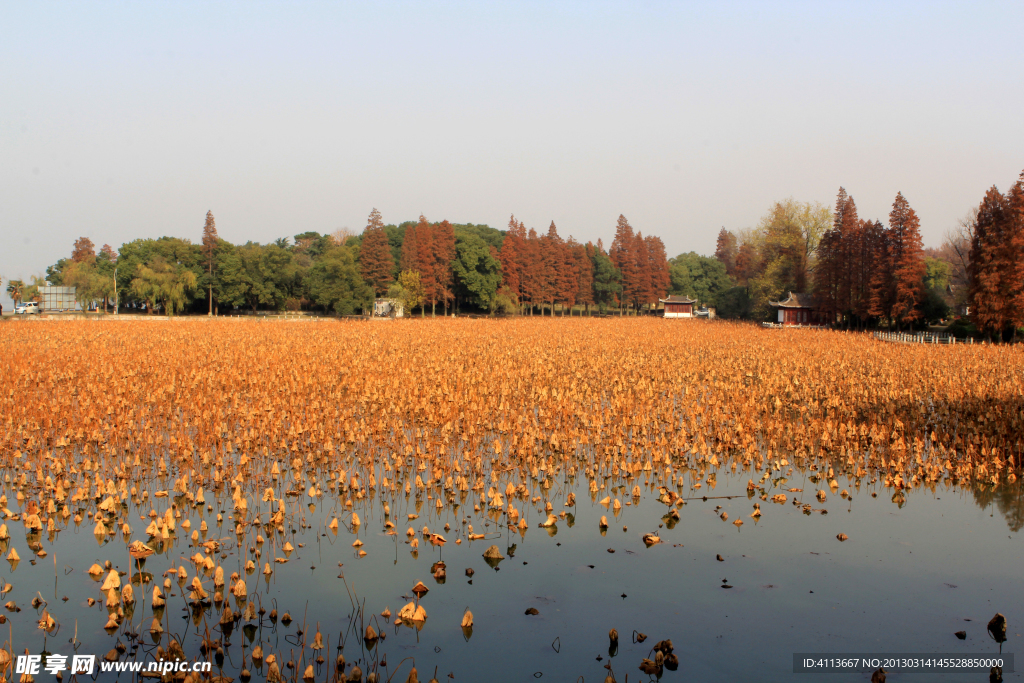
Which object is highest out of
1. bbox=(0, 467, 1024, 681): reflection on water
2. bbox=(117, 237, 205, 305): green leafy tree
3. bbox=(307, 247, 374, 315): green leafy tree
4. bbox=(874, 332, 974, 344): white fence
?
bbox=(117, 237, 205, 305): green leafy tree

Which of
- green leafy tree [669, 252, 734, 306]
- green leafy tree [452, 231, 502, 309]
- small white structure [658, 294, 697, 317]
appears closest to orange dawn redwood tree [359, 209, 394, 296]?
green leafy tree [452, 231, 502, 309]

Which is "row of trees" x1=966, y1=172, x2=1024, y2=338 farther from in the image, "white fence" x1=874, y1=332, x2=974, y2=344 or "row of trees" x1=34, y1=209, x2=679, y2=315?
"row of trees" x1=34, y1=209, x2=679, y2=315

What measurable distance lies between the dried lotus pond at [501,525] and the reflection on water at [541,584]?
4 centimetres

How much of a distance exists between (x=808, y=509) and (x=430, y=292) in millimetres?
72486

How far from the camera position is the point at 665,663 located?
606 centimetres

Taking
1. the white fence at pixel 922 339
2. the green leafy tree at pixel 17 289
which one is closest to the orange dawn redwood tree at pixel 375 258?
the white fence at pixel 922 339

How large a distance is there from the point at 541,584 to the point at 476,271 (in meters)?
78.2

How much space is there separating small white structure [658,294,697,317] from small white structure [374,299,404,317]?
3748cm

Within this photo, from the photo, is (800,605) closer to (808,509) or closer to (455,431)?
(808,509)

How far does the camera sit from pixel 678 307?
9388 centimetres

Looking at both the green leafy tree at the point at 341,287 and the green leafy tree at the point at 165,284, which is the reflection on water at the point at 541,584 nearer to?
the green leafy tree at the point at 341,287

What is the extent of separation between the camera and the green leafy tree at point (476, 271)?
8344cm

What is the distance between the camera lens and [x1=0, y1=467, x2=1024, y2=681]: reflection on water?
6207mm

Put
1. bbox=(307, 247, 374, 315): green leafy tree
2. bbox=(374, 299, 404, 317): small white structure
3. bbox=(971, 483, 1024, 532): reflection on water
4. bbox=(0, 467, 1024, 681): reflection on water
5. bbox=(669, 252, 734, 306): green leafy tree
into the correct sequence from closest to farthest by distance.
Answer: bbox=(0, 467, 1024, 681): reflection on water, bbox=(971, 483, 1024, 532): reflection on water, bbox=(307, 247, 374, 315): green leafy tree, bbox=(374, 299, 404, 317): small white structure, bbox=(669, 252, 734, 306): green leafy tree
